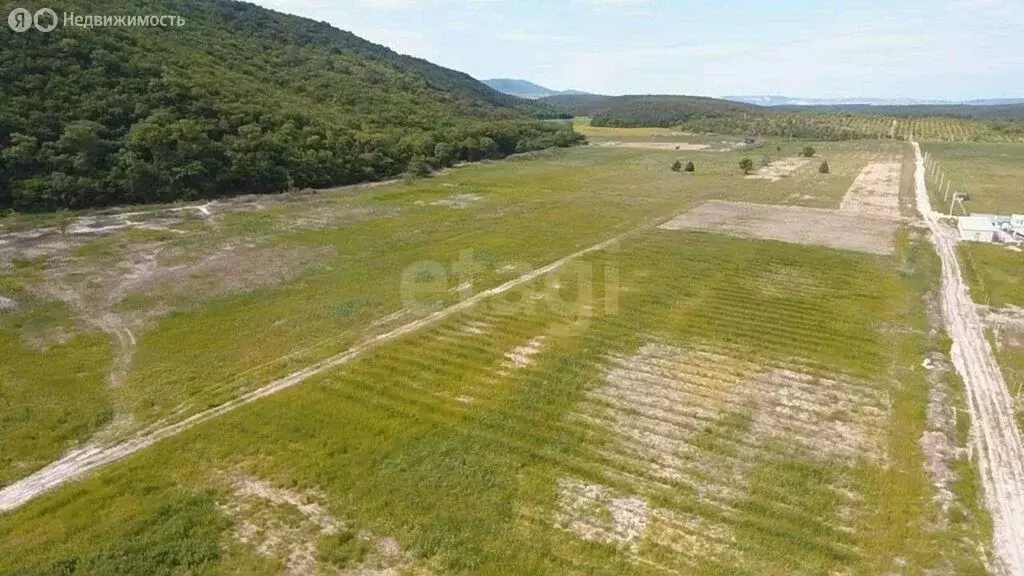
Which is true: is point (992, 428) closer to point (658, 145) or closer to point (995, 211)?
point (995, 211)

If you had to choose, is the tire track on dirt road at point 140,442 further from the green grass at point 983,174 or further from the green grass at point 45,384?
the green grass at point 983,174

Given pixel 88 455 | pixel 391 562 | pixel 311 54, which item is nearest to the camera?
pixel 391 562

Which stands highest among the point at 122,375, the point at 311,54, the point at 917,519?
the point at 311,54

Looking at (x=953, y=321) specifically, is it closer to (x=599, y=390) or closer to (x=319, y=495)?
(x=599, y=390)

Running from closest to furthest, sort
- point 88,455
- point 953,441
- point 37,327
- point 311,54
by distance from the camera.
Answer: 1. point 88,455
2. point 953,441
3. point 37,327
4. point 311,54

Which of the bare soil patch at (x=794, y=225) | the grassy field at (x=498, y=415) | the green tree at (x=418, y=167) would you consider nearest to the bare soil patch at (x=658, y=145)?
the green tree at (x=418, y=167)

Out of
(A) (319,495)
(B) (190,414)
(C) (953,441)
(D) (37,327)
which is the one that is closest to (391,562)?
(A) (319,495)

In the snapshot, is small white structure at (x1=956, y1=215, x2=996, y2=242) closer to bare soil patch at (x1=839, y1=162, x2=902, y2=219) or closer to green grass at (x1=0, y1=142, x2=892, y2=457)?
bare soil patch at (x1=839, y1=162, x2=902, y2=219)
